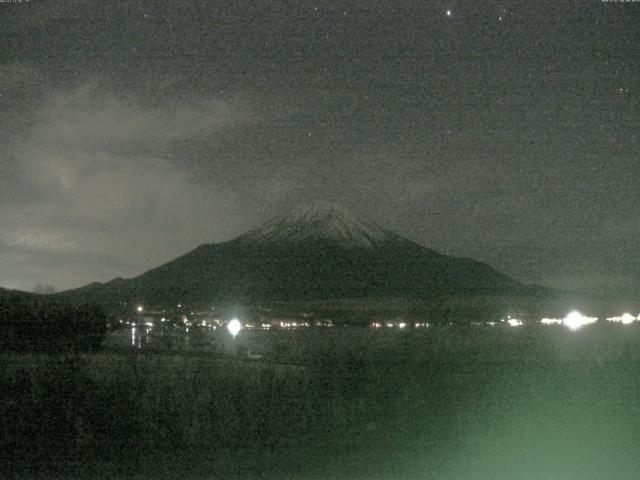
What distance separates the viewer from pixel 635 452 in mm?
13023

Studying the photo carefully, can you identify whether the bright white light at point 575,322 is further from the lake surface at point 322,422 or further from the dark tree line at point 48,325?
the lake surface at point 322,422

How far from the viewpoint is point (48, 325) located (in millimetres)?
39094

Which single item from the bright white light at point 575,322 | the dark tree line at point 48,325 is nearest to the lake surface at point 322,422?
the dark tree line at point 48,325

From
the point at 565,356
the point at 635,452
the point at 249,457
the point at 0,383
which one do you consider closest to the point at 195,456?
the point at 249,457

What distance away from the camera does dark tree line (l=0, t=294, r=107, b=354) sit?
3688 centimetres

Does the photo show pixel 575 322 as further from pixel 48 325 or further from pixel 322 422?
pixel 322 422

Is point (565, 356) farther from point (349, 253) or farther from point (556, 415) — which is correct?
point (349, 253)

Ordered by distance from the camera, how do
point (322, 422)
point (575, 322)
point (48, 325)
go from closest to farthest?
point (322, 422), point (48, 325), point (575, 322)

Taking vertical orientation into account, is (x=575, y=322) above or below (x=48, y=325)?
below

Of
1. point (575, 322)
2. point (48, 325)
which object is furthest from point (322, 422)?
point (575, 322)

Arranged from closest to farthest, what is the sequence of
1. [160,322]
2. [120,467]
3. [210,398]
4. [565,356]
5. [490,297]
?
[120,467]
[210,398]
[565,356]
[160,322]
[490,297]

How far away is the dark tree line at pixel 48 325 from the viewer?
121ft

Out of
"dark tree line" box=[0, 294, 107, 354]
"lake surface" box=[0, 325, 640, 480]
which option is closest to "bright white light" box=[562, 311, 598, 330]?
"dark tree line" box=[0, 294, 107, 354]

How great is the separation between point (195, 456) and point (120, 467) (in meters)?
1.11
